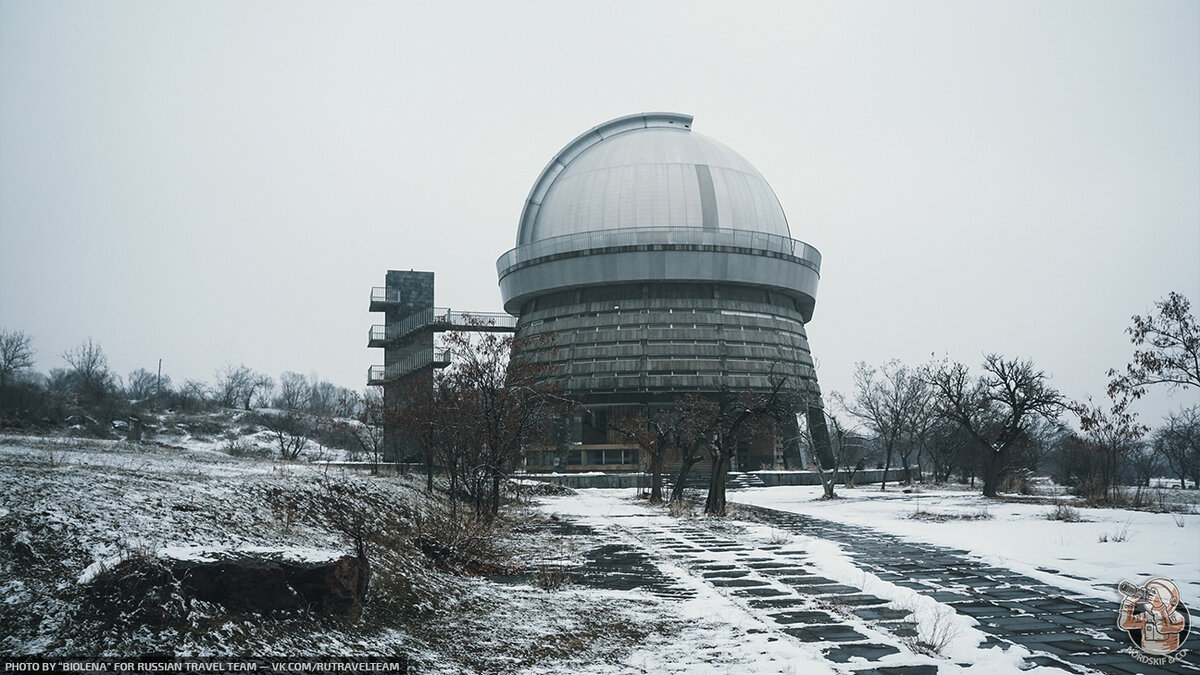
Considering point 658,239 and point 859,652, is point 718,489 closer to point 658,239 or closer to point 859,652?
point 859,652

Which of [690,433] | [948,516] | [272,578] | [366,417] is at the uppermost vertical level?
[366,417]

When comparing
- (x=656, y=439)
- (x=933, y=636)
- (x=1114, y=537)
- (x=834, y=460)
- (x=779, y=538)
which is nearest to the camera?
(x=933, y=636)

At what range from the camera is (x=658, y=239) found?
5494 cm

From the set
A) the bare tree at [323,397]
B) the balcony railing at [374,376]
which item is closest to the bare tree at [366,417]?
the balcony railing at [374,376]

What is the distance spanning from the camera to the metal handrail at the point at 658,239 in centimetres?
5497

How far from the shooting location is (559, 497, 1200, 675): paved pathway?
7.05 meters

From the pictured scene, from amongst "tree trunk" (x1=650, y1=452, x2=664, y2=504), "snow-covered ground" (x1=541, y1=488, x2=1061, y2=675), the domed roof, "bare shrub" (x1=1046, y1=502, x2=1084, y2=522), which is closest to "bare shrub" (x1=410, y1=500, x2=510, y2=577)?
"snow-covered ground" (x1=541, y1=488, x2=1061, y2=675)

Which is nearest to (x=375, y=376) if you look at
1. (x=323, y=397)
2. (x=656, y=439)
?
(x=656, y=439)

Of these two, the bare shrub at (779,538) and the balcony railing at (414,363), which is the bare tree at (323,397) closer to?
the balcony railing at (414,363)

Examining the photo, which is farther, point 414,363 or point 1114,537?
point 414,363

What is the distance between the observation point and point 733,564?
12492 mm

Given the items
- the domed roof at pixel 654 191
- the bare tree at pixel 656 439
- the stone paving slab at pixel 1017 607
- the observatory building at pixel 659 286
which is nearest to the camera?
the stone paving slab at pixel 1017 607

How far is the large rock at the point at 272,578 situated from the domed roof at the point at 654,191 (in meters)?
51.1

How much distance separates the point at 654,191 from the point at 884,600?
1985 inches
